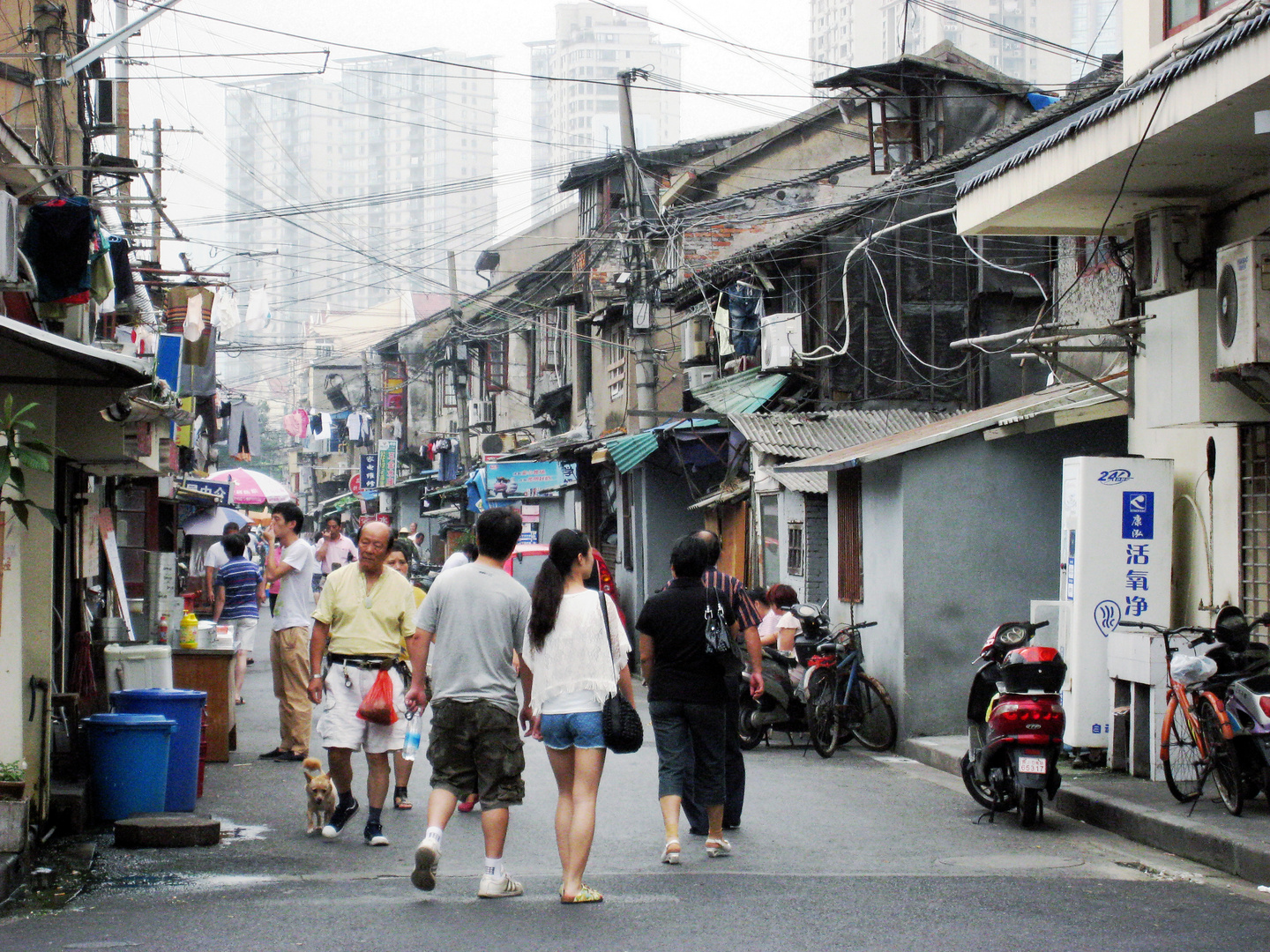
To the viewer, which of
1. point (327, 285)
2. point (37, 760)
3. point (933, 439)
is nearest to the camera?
point (37, 760)

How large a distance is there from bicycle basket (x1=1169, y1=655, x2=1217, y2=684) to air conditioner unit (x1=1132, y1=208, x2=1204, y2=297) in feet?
11.1

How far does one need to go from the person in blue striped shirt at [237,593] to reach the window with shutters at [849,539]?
6493 millimetres

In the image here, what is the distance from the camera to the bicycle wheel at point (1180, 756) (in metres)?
8.71

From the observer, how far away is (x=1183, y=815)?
8.38 meters

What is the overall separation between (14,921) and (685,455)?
16970mm

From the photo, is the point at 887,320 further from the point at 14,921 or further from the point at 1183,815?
the point at 14,921

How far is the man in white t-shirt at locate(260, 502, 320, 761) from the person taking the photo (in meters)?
11.1

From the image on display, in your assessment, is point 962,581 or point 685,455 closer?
point 962,581

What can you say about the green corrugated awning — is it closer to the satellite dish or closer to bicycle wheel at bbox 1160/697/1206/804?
the satellite dish

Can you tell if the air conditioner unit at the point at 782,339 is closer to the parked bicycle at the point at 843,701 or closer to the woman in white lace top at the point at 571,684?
the parked bicycle at the point at 843,701

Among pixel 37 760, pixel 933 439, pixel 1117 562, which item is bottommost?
pixel 37 760

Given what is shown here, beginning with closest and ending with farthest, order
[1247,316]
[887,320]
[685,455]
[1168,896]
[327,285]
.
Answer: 1. [1168,896]
2. [1247,316]
3. [887,320]
4. [685,455]
5. [327,285]

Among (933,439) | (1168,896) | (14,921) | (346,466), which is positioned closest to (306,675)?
(14,921)

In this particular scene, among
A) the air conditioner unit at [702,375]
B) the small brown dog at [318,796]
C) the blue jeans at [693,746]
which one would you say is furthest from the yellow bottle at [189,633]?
the air conditioner unit at [702,375]
